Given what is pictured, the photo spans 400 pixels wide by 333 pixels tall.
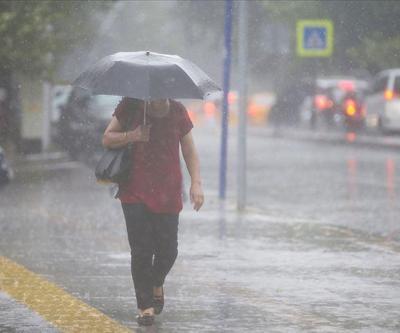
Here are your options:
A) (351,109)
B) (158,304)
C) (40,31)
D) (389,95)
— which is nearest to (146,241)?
(158,304)

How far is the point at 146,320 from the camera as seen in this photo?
8.72 m

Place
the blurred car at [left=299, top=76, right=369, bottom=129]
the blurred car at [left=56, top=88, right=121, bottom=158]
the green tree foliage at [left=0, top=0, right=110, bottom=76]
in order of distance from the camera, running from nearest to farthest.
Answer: the green tree foliage at [left=0, top=0, right=110, bottom=76], the blurred car at [left=56, top=88, right=121, bottom=158], the blurred car at [left=299, top=76, right=369, bottom=129]

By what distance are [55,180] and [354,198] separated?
17.7 feet

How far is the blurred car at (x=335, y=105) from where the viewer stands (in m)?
44.5

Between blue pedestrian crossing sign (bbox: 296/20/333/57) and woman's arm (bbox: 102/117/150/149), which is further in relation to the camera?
blue pedestrian crossing sign (bbox: 296/20/333/57)

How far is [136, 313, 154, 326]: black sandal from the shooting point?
871 cm

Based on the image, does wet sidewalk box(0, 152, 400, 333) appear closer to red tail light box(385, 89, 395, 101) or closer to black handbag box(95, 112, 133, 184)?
black handbag box(95, 112, 133, 184)

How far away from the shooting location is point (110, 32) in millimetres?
40656

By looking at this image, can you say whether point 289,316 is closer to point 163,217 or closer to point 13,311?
point 163,217

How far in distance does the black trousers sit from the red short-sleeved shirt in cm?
5

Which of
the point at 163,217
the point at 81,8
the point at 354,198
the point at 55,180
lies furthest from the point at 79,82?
the point at 81,8

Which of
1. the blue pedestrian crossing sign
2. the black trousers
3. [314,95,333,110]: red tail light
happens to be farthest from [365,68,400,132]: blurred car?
the black trousers

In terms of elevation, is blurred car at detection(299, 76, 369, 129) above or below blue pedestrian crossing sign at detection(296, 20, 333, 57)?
below

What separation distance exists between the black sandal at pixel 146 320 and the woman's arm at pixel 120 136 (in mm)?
1006
